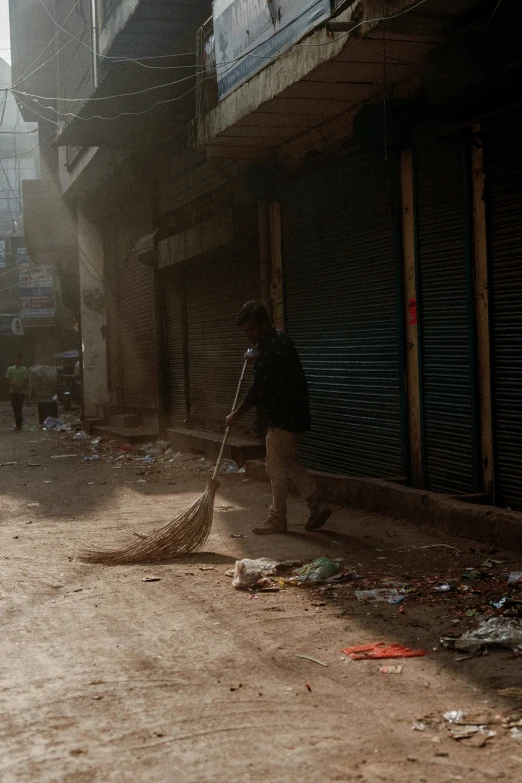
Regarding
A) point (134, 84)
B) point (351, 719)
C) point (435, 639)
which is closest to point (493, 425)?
point (435, 639)

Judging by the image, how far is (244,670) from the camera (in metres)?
3.62

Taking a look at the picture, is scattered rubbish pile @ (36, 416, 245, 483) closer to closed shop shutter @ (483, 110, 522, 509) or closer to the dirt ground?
the dirt ground

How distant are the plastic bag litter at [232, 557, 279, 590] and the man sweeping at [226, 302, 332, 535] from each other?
1.21 meters

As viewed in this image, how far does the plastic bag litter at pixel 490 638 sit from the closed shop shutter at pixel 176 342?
34.0 feet

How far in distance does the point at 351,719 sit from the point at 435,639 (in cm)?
105

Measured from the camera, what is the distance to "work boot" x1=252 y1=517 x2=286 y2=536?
6.72 m

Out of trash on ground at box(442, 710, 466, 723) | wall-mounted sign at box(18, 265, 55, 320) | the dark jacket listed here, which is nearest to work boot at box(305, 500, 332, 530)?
the dark jacket

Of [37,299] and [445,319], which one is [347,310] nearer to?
[445,319]

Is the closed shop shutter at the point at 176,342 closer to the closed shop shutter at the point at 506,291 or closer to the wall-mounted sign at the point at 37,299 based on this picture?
the closed shop shutter at the point at 506,291

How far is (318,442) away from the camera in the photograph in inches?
383

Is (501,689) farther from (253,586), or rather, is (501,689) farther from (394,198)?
(394,198)

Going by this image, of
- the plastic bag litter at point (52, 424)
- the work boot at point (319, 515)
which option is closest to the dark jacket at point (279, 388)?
the work boot at point (319, 515)

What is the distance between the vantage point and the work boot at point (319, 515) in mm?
6664

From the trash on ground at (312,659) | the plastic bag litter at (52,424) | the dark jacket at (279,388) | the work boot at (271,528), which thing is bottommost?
the plastic bag litter at (52,424)
